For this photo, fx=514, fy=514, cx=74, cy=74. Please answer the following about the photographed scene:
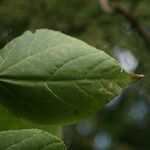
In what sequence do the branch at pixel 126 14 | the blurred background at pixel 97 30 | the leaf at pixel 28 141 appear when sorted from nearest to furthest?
the leaf at pixel 28 141, the blurred background at pixel 97 30, the branch at pixel 126 14

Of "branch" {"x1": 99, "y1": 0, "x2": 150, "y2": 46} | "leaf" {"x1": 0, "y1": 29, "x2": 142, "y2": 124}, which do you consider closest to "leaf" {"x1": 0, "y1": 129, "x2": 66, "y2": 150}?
"leaf" {"x1": 0, "y1": 29, "x2": 142, "y2": 124}

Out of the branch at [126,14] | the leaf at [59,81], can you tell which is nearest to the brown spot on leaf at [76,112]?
the leaf at [59,81]

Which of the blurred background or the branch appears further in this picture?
the branch

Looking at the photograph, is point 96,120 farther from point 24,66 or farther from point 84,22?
point 24,66

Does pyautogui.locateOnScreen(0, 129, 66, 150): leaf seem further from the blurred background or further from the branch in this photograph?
the branch

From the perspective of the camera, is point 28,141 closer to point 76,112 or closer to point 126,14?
point 76,112

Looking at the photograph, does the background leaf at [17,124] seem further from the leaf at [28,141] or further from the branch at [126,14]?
the branch at [126,14]

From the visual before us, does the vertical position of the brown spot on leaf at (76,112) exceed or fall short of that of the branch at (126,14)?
it exceeds it

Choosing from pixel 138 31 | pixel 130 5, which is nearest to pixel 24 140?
pixel 138 31
